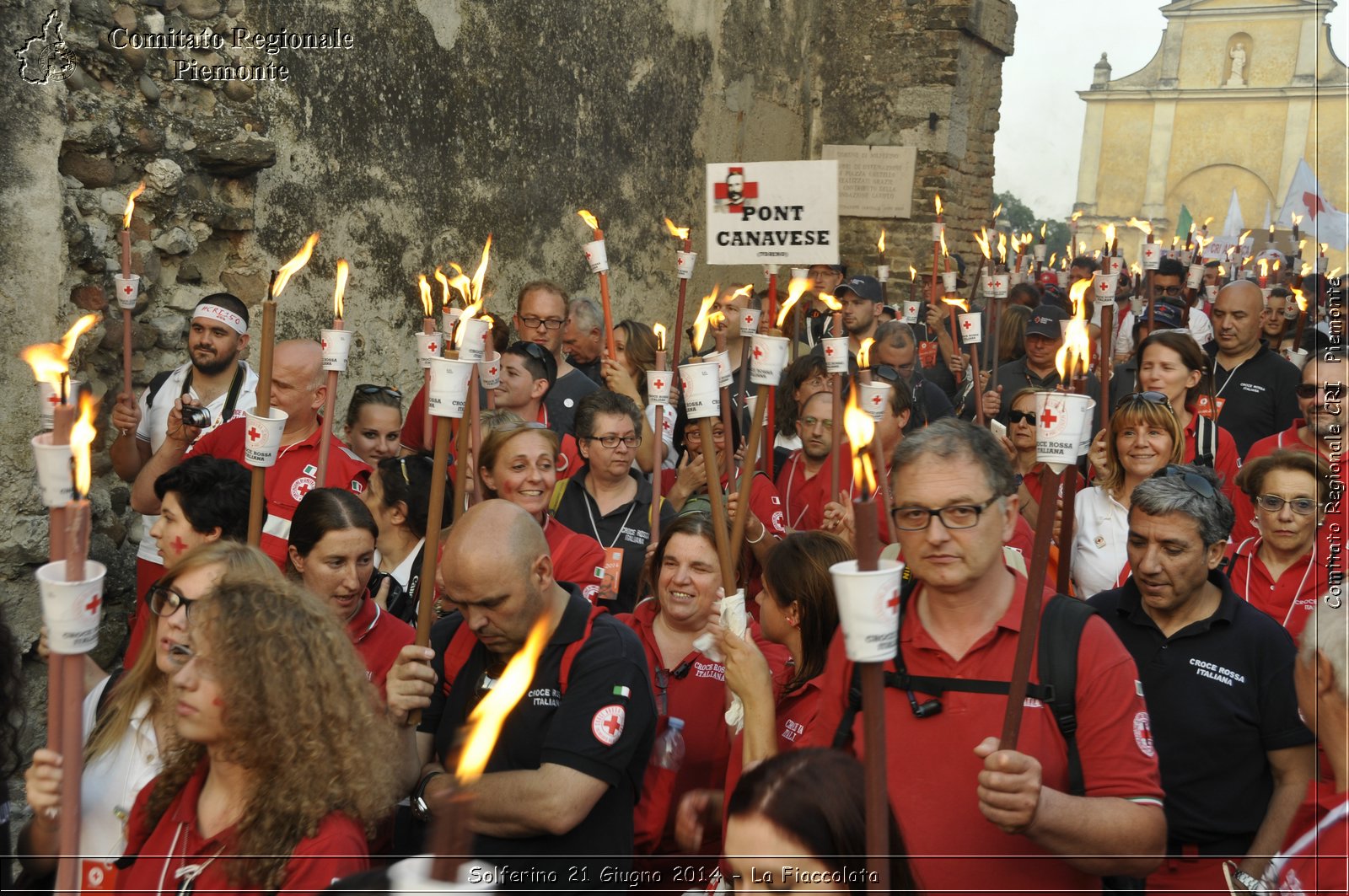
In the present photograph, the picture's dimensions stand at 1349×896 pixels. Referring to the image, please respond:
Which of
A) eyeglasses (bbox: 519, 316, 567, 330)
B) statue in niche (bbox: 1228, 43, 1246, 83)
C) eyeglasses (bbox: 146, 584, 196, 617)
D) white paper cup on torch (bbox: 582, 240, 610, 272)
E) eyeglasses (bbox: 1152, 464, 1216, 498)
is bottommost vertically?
eyeglasses (bbox: 146, 584, 196, 617)

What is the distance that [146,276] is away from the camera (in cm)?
629

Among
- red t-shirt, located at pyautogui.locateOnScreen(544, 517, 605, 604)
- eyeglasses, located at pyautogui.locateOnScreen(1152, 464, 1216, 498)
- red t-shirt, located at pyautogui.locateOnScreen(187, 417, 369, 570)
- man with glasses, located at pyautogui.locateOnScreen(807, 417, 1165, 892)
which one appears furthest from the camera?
red t-shirt, located at pyautogui.locateOnScreen(187, 417, 369, 570)

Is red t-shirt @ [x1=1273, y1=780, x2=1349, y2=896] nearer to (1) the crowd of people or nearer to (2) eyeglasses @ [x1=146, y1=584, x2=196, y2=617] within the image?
(1) the crowd of people

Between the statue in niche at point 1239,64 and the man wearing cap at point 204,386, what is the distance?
63.0m

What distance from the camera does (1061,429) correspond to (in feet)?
7.68

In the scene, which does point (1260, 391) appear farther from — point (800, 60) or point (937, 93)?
point (800, 60)

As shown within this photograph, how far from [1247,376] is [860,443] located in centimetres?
649

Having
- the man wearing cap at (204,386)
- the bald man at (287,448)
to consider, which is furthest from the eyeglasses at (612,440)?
the man wearing cap at (204,386)

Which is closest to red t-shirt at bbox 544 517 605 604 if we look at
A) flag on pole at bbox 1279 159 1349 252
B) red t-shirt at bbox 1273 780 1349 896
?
red t-shirt at bbox 1273 780 1349 896

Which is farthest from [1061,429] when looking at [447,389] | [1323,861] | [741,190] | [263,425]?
[741,190]

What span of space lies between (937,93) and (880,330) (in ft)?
23.5

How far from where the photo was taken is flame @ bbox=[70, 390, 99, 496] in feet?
6.79

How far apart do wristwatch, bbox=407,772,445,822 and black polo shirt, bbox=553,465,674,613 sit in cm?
194

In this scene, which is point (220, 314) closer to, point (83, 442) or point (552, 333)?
point (552, 333)
